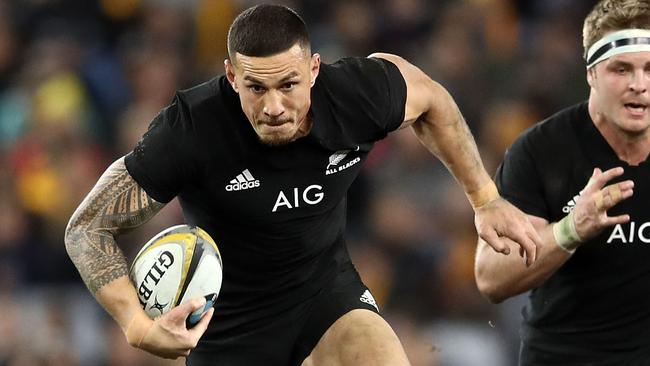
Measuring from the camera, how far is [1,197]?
31.8ft

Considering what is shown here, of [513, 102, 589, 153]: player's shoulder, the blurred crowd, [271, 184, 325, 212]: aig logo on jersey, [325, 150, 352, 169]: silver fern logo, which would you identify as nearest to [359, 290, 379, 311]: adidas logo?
[271, 184, 325, 212]: aig logo on jersey

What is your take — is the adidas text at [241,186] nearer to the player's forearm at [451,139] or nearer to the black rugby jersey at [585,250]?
the player's forearm at [451,139]

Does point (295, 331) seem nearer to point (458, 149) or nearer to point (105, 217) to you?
point (105, 217)

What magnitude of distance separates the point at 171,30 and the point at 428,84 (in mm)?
5576

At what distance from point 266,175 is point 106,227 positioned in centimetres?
65

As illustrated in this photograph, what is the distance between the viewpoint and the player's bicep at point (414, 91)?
5598 mm

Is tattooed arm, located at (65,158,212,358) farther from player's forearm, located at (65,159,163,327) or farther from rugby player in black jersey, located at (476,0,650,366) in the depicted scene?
rugby player in black jersey, located at (476,0,650,366)

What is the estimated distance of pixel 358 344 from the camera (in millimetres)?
5242

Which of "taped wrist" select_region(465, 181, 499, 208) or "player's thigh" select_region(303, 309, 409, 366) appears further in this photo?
"taped wrist" select_region(465, 181, 499, 208)

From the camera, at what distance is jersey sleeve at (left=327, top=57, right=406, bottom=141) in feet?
17.7

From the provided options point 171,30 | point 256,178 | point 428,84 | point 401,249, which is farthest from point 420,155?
point 256,178

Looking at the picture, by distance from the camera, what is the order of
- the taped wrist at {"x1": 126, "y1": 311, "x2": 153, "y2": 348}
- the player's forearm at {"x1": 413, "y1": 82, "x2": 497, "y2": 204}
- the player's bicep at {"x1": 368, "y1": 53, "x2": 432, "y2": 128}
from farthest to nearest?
the player's forearm at {"x1": 413, "y1": 82, "x2": 497, "y2": 204}
the player's bicep at {"x1": 368, "y1": 53, "x2": 432, "y2": 128}
the taped wrist at {"x1": 126, "y1": 311, "x2": 153, "y2": 348}

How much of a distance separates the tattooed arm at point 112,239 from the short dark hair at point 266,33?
0.64 metres

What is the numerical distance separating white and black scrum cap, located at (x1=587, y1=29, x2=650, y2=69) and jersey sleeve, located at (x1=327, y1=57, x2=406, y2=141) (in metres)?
0.83
